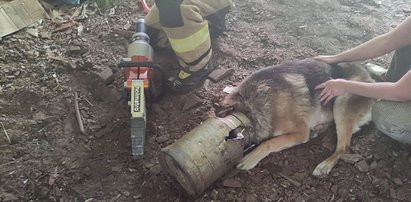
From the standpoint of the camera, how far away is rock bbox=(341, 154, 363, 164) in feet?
9.42

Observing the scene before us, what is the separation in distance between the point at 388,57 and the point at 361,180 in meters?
1.44

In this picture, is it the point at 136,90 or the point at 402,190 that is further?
the point at 136,90

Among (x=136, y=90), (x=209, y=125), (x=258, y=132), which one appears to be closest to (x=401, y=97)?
(x=258, y=132)

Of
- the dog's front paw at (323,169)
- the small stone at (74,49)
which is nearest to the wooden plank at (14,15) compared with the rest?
the small stone at (74,49)

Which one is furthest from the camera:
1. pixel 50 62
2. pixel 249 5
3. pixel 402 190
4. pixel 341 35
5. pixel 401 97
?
pixel 249 5

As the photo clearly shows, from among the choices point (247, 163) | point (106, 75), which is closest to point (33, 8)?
point (106, 75)

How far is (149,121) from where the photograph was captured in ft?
10.3

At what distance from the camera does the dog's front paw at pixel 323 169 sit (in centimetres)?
281

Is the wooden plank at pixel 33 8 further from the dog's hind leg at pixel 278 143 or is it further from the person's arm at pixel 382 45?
the person's arm at pixel 382 45

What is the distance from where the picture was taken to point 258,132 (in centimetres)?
291

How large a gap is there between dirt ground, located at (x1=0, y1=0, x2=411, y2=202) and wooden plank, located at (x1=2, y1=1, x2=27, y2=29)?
0.14 m

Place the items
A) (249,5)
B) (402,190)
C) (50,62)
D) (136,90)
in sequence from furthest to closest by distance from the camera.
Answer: (249,5) < (50,62) < (136,90) < (402,190)

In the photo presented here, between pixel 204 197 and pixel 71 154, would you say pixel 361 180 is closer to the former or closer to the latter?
pixel 204 197

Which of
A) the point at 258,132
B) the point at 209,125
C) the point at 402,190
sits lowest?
the point at 402,190
